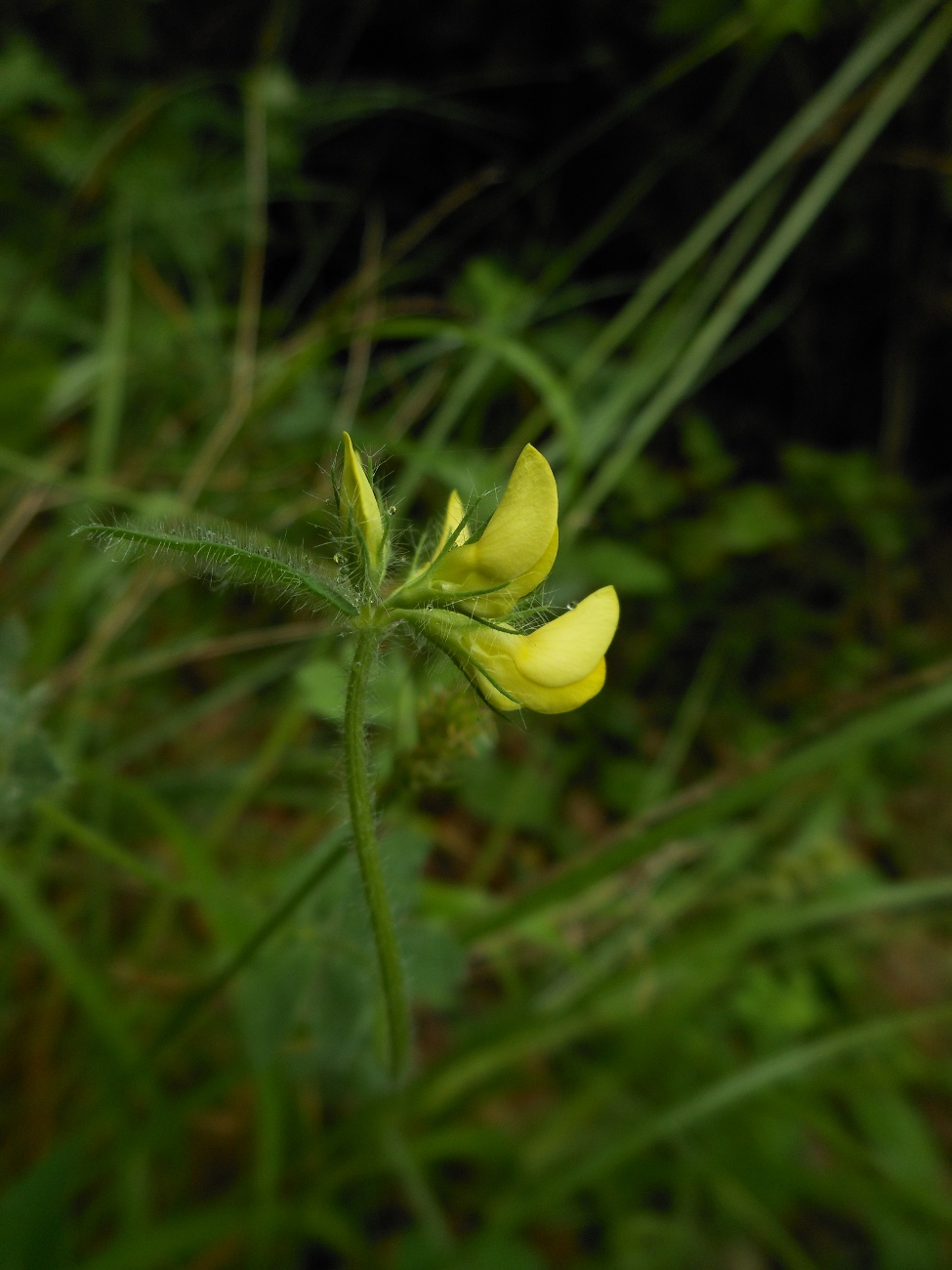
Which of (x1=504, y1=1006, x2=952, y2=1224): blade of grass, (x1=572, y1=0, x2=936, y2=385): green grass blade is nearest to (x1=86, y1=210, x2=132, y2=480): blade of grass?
(x1=572, y1=0, x2=936, y2=385): green grass blade

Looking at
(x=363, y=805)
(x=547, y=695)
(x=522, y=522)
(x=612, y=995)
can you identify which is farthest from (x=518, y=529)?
(x=612, y=995)

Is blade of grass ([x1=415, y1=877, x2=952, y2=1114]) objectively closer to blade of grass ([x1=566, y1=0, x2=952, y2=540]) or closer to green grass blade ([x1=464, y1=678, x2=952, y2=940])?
green grass blade ([x1=464, y1=678, x2=952, y2=940])

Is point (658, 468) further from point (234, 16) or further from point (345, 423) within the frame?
point (234, 16)

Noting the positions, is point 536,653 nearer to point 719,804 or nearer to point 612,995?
point 719,804

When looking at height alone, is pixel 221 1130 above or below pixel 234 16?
below

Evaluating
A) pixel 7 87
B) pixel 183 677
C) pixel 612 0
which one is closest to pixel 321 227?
pixel 7 87

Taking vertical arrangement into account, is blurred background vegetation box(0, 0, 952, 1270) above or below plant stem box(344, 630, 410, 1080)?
above

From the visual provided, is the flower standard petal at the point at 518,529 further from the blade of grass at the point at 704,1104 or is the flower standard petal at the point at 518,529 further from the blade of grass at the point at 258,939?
the blade of grass at the point at 704,1104
